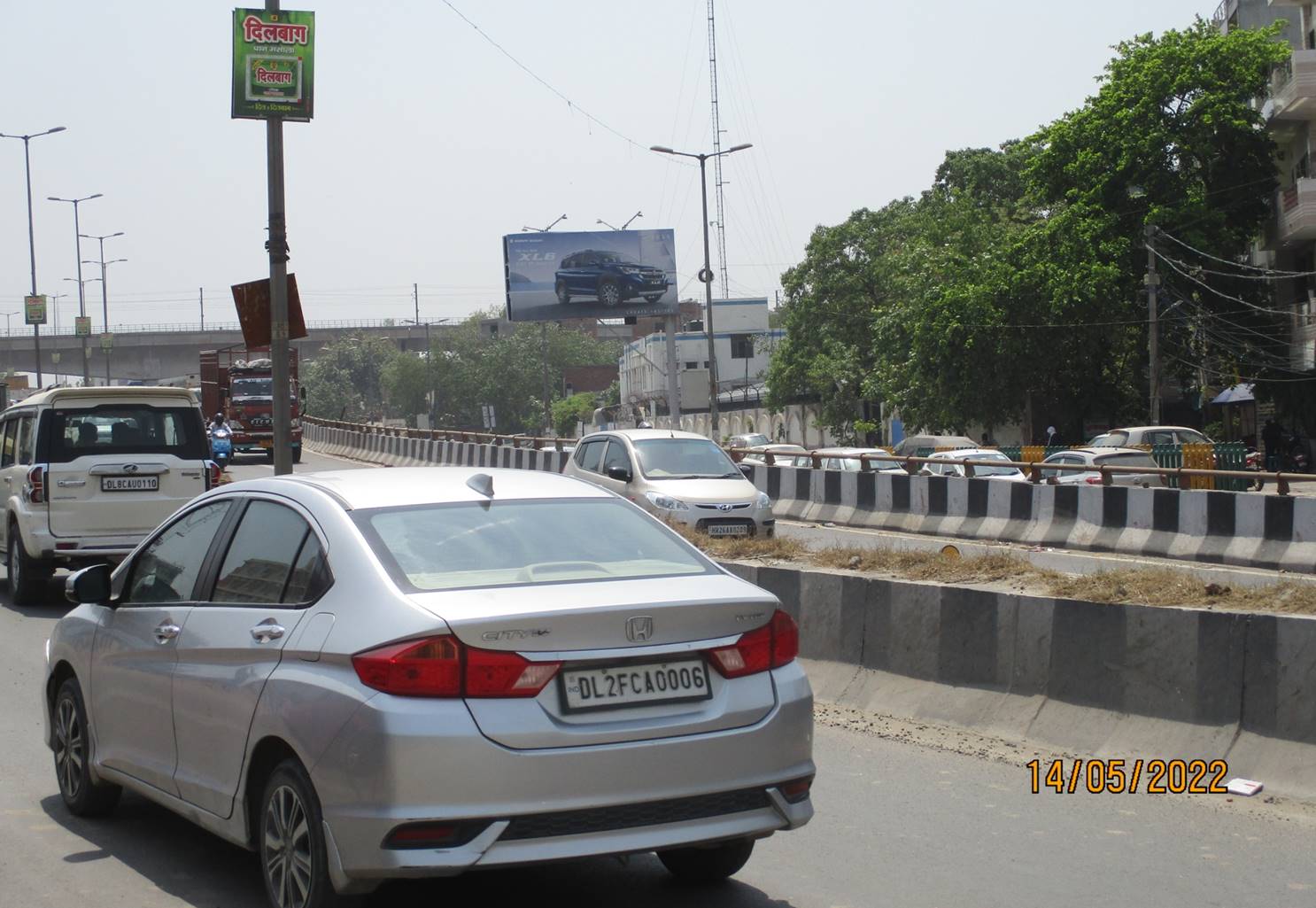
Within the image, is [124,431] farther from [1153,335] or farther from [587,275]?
[587,275]

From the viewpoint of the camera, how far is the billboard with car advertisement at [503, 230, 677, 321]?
62312 mm

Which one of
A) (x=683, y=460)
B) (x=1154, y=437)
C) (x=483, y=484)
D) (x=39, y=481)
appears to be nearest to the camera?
(x=483, y=484)

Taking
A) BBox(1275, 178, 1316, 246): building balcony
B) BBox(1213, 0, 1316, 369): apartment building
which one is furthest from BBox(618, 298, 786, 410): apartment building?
BBox(1275, 178, 1316, 246): building balcony

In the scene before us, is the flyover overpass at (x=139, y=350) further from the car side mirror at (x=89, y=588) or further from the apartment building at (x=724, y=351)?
the car side mirror at (x=89, y=588)

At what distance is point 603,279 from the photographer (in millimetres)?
62781

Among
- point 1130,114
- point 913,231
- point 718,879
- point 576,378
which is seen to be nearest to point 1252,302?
point 1130,114

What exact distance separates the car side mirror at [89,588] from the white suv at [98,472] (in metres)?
8.35

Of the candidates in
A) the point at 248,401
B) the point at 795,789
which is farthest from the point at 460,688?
the point at 248,401

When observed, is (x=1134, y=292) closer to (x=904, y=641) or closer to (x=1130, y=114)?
(x=1130, y=114)

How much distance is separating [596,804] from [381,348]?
13994cm

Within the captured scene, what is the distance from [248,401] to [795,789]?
4523 cm

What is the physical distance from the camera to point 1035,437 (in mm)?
51188

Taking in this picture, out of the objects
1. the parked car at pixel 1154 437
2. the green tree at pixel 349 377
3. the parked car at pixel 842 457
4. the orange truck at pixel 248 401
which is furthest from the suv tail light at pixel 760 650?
the green tree at pixel 349 377
